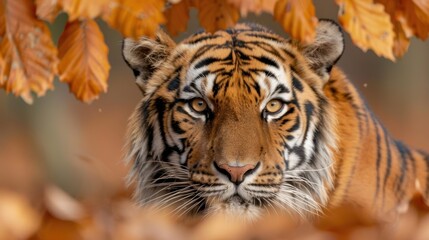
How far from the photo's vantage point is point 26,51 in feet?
9.59

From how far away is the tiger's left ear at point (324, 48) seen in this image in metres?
3.56

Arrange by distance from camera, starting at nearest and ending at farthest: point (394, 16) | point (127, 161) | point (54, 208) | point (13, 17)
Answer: point (54, 208) → point (13, 17) → point (394, 16) → point (127, 161)

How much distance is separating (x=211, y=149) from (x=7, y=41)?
83cm

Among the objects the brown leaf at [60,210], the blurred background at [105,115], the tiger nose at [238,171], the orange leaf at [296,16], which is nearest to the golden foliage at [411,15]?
the orange leaf at [296,16]

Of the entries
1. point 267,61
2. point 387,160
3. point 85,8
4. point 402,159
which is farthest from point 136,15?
point 402,159

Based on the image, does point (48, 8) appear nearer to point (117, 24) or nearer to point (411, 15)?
point (117, 24)

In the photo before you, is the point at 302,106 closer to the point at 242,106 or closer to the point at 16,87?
the point at 242,106

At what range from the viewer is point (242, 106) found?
11.3ft

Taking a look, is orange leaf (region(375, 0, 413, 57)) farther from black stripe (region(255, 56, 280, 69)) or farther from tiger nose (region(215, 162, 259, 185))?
tiger nose (region(215, 162, 259, 185))

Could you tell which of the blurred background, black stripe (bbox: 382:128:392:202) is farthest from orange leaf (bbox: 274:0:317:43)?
the blurred background

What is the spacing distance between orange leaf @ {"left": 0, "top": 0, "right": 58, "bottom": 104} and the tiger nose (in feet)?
2.31

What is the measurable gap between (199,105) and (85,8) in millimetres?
928

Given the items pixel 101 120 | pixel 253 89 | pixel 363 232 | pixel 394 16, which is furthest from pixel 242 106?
pixel 101 120

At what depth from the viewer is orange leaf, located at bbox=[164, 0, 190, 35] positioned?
3.21 m
